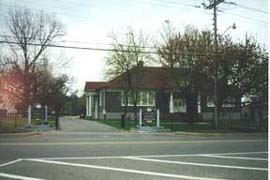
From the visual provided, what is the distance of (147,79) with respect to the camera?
5341 cm

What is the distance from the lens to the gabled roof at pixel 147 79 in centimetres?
3991

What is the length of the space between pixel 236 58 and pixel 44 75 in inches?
1118

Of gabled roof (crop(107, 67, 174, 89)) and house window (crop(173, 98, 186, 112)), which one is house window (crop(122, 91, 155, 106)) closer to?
gabled roof (crop(107, 67, 174, 89))

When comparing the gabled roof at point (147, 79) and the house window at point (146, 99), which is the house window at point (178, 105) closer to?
the house window at point (146, 99)

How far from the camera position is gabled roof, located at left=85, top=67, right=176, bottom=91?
39.9m

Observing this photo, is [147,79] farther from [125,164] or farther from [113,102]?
[125,164]

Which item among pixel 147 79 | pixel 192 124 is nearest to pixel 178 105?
pixel 147 79

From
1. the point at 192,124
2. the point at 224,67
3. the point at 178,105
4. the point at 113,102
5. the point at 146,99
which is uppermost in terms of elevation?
the point at 224,67

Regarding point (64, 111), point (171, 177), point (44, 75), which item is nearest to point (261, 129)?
point (171, 177)

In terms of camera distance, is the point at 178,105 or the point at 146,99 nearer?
the point at 146,99

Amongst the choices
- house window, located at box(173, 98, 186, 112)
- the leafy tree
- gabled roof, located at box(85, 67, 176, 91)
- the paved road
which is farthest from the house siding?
the paved road

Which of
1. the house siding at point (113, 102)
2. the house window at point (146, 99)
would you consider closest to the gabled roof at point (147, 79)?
the house window at point (146, 99)

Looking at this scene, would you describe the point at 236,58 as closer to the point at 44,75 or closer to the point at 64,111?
the point at 44,75

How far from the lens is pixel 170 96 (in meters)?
54.1
